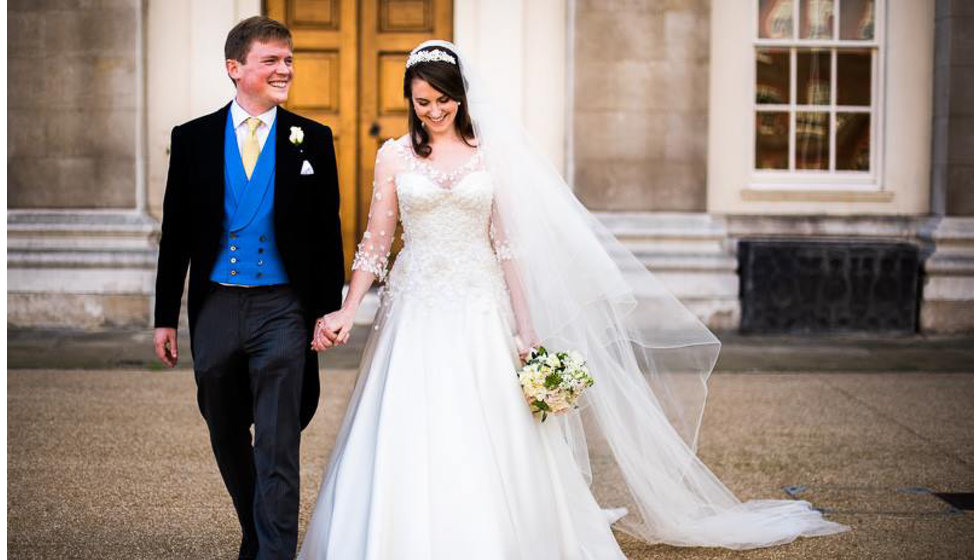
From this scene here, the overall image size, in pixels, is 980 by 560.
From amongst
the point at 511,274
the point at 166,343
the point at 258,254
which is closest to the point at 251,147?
the point at 258,254

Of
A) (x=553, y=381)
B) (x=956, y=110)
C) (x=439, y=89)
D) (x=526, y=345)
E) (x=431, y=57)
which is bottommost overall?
(x=553, y=381)

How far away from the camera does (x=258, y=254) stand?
4293mm

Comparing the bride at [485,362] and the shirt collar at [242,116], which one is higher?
the shirt collar at [242,116]

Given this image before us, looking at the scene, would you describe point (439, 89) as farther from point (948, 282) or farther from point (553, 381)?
point (948, 282)

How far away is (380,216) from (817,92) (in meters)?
7.80

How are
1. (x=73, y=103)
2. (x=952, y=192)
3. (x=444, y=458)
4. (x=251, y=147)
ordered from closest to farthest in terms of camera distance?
(x=444, y=458)
(x=251, y=147)
(x=73, y=103)
(x=952, y=192)

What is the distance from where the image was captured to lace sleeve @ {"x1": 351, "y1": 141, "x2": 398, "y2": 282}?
4.49 metres

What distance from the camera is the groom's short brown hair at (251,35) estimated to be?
425cm

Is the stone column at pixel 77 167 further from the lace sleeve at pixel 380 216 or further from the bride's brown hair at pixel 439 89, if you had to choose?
the bride's brown hair at pixel 439 89

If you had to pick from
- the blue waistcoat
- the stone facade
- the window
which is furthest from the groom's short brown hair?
the window

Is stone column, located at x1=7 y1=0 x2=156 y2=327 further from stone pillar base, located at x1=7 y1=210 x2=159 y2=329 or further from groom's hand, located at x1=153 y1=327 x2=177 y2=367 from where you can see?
groom's hand, located at x1=153 y1=327 x2=177 y2=367

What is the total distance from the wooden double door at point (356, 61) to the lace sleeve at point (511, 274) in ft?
21.6

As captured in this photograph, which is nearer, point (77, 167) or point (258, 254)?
point (258, 254)

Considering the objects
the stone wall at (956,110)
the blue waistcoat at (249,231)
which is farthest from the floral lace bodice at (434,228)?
the stone wall at (956,110)
